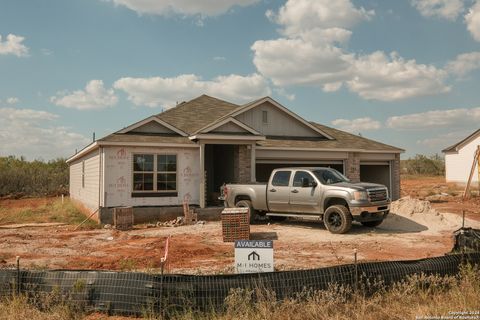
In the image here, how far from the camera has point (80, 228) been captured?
16.2m

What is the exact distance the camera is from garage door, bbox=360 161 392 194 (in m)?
23.2

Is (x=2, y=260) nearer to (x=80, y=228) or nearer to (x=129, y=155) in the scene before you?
(x=80, y=228)

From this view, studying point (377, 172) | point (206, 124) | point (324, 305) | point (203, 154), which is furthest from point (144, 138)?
point (377, 172)

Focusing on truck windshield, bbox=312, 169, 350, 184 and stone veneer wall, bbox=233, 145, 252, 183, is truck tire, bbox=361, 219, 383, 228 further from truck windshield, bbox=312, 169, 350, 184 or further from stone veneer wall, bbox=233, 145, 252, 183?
stone veneer wall, bbox=233, 145, 252, 183

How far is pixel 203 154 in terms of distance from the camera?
58.9 feet

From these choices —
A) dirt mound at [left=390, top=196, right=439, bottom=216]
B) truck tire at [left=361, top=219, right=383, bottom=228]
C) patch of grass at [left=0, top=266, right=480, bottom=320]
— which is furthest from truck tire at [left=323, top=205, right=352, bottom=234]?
patch of grass at [left=0, top=266, right=480, bottom=320]

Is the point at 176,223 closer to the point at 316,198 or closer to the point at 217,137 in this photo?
the point at 217,137

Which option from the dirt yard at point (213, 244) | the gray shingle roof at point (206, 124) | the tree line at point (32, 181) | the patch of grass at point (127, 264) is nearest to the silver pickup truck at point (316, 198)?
the dirt yard at point (213, 244)

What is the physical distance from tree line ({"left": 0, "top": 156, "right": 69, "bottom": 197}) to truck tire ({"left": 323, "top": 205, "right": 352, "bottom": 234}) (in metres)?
31.2

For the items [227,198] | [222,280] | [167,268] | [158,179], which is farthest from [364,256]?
[158,179]

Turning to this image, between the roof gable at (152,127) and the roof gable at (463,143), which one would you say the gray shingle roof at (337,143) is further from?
the roof gable at (463,143)

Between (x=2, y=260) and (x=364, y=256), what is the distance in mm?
8385

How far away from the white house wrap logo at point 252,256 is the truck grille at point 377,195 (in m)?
7.40

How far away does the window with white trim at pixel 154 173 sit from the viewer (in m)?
17.2
